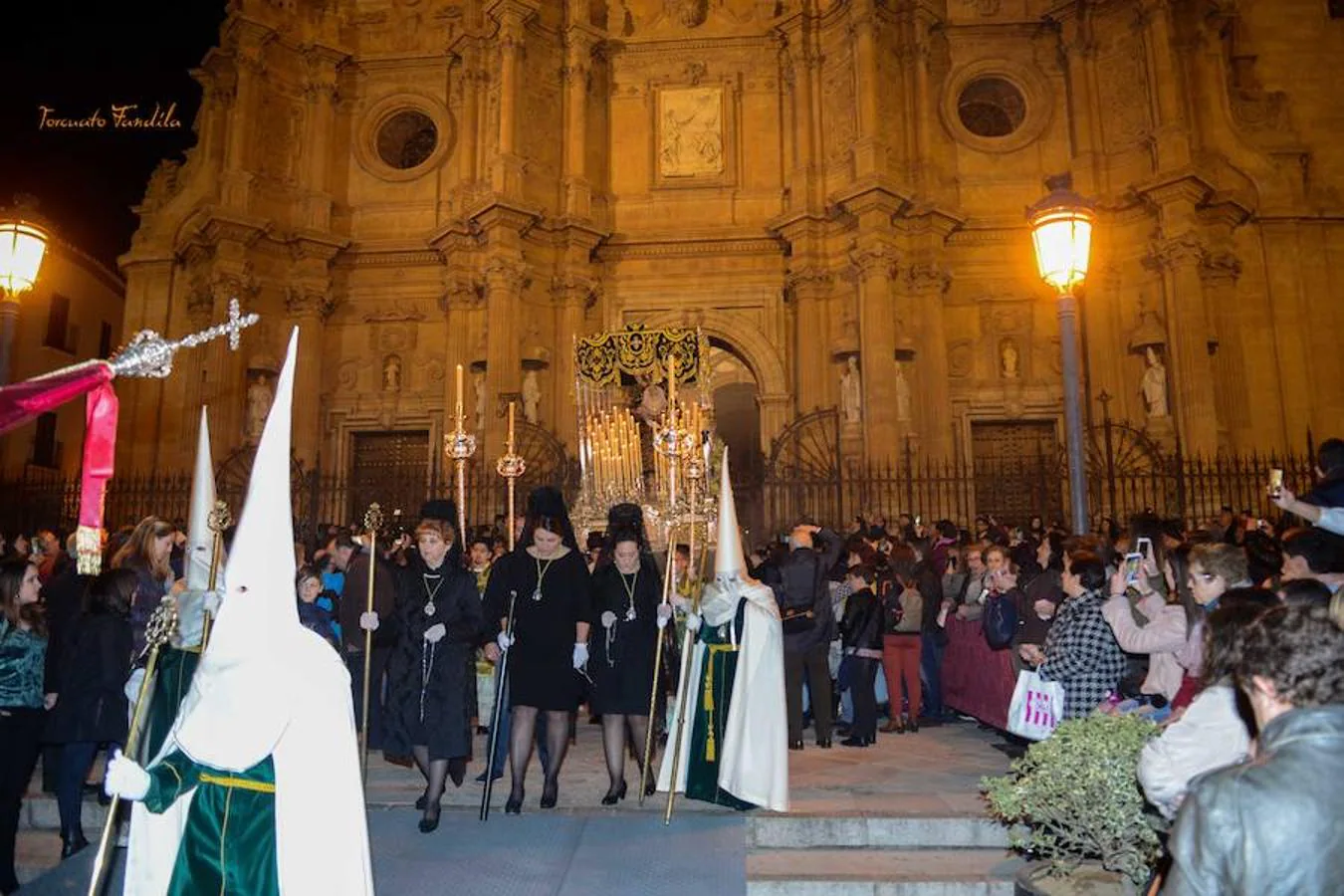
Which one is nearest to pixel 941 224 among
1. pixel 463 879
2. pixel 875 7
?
pixel 875 7

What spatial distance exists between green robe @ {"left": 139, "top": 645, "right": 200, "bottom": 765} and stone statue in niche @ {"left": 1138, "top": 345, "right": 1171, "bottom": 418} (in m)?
19.2

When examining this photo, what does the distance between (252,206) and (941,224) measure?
1573 centimetres

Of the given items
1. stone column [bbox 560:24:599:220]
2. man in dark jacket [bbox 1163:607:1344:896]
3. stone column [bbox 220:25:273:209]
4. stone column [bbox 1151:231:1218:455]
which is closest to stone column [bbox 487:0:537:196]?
stone column [bbox 560:24:599:220]

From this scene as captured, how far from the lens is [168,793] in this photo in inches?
134

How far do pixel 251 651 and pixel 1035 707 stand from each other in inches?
213

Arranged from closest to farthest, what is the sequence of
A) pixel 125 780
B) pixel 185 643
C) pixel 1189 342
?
pixel 125 780 < pixel 185 643 < pixel 1189 342

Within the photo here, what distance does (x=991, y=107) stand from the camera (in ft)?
75.8

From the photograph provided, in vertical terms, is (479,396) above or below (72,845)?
above

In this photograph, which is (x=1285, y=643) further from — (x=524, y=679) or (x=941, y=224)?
(x=941, y=224)

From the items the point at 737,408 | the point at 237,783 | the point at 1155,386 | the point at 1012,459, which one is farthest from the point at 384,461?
the point at 237,783

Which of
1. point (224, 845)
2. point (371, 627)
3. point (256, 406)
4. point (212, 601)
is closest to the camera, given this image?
point (224, 845)

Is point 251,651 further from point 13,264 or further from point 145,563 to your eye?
point 13,264

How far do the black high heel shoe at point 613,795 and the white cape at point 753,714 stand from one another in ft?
1.18

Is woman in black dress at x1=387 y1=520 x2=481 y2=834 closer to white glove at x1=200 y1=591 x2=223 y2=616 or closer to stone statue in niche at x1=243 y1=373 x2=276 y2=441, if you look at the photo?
white glove at x1=200 y1=591 x2=223 y2=616
